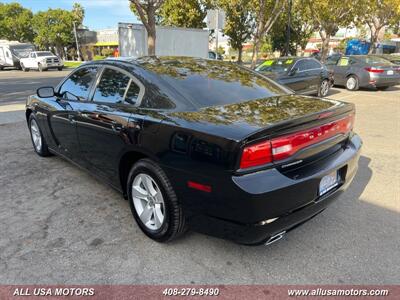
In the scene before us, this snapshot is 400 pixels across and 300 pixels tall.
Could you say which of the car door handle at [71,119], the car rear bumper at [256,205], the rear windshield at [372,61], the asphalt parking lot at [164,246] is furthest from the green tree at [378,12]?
the car rear bumper at [256,205]

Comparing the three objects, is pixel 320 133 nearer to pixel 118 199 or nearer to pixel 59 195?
pixel 118 199

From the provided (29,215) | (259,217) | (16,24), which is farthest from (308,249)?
(16,24)

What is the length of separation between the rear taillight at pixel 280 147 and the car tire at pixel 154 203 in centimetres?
73

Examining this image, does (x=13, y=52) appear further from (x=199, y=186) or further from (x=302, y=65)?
(x=199, y=186)

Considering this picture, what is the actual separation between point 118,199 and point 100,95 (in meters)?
1.18

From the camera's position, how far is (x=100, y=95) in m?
3.49

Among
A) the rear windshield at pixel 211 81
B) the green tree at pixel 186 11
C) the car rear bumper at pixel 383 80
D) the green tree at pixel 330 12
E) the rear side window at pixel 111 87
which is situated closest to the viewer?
the rear windshield at pixel 211 81

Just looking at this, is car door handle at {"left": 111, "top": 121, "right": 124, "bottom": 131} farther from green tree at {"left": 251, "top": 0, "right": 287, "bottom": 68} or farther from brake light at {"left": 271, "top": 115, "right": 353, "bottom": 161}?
green tree at {"left": 251, "top": 0, "right": 287, "bottom": 68}

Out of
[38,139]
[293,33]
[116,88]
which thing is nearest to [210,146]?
[116,88]

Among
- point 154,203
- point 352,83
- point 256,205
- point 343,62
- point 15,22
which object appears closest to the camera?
point 256,205

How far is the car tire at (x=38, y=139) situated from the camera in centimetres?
500

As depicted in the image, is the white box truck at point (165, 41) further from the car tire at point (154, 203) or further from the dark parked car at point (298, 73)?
the car tire at point (154, 203)

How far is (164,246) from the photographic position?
9.43ft

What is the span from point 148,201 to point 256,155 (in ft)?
3.87
